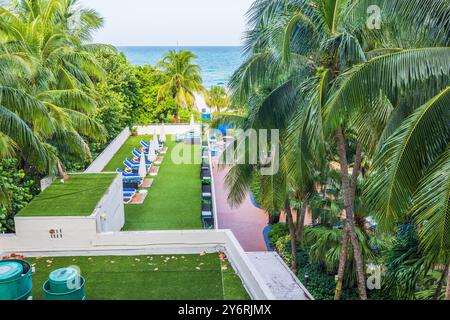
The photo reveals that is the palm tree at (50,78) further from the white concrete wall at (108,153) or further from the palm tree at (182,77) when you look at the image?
the palm tree at (182,77)

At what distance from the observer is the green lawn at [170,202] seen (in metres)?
14.8

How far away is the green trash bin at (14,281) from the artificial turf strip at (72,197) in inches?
127

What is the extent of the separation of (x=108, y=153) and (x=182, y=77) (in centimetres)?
1634

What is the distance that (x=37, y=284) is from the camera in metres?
8.06

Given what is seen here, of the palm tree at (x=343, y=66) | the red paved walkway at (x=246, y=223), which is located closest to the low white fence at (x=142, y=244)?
the palm tree at (x=343, y=66)

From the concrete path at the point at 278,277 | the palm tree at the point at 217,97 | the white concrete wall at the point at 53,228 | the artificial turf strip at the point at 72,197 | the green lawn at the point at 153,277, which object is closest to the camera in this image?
the green lawn at the point at 153,277

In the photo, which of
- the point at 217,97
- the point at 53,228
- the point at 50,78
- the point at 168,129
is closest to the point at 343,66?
the point at 53,228

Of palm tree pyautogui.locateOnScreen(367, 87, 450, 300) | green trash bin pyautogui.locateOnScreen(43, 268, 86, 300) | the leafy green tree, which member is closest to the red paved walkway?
green trash bin pyautogui.locateOnScreen(43, 268, 86, 300)

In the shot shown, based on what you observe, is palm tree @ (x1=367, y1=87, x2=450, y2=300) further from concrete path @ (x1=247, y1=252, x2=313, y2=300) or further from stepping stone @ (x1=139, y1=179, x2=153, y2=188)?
stepping stone @ (x1=139, y1=179, x2=153, y2=188)

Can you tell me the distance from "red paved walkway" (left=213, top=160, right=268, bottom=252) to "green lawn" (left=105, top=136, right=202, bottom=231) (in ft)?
5.08

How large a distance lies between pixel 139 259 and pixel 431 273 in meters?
6.02

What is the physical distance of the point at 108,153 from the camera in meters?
23.7

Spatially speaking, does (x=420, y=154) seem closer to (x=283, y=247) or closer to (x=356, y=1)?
(x=356, y=1)
